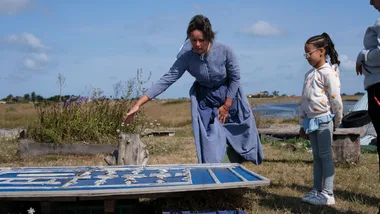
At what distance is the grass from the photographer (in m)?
3.93

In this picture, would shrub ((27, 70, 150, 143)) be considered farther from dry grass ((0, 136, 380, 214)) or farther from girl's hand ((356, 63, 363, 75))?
girl's hand ((356, 63, 363, 75))

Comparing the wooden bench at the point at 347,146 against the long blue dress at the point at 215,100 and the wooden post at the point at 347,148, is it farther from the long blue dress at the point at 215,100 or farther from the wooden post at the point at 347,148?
the long blue dress at the point at 215,100

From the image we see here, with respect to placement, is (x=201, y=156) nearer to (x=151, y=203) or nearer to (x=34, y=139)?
(x=151, y=203)

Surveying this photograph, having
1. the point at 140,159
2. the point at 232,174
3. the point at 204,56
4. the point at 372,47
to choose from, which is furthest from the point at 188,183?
the point at 140,159

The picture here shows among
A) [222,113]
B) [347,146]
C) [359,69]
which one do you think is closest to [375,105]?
[359,69]

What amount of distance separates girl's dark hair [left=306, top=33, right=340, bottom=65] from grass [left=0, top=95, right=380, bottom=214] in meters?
1.42

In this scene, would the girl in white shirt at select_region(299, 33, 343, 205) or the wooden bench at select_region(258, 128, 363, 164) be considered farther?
the wooden bench at select_region(258, 128, 363, 164)

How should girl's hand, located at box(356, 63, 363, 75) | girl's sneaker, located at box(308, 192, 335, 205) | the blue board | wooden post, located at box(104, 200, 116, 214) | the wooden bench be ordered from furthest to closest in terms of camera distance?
1. the wooden bench
2. girl's sneaker, located at box(308, 192, 335, 205)
3. girl's hand, located at box(356, 63, 363, 75)
4. wooden post, located at box(104, 200, 116, 214)
5. the blue board

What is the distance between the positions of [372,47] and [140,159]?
3335 mm

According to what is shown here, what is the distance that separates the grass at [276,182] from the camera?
393 centimetres

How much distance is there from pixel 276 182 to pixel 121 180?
8.96 feet

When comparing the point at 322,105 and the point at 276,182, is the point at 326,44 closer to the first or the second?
the point at 322,105

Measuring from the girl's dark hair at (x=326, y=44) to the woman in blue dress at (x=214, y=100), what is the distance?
0.77 m

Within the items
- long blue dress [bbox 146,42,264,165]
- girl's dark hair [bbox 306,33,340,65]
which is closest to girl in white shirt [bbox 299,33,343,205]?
girl's dark hair [bbox 306,33,340,65]
